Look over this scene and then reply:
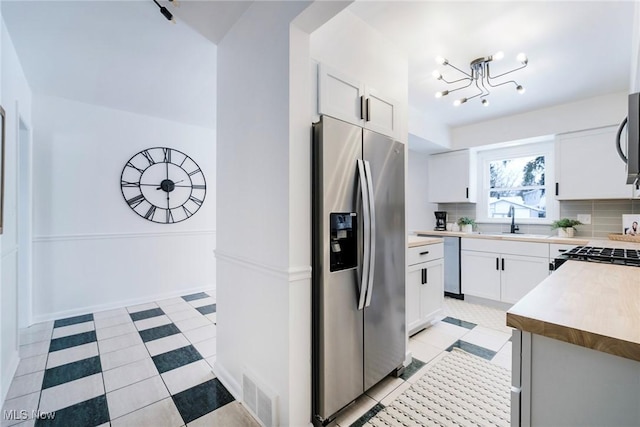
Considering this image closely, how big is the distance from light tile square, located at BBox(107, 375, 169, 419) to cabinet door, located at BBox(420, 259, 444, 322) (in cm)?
222

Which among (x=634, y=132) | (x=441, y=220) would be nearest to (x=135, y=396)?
(x=634, y=132)

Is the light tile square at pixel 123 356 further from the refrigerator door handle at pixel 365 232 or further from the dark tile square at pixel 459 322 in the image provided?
the dark tile square at pixel 459 322

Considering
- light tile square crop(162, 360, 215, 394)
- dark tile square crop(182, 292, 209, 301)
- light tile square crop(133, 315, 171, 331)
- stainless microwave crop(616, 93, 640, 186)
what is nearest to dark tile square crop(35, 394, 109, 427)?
light tile square crop(162, 360, 215, 394)

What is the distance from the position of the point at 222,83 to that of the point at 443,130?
3.24m

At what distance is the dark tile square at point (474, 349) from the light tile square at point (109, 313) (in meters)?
3.53

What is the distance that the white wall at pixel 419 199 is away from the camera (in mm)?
4508

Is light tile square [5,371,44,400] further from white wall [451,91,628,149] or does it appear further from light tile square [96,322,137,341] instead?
white wall [451,91,628,149]

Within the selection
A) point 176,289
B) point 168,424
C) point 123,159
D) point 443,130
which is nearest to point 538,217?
point 443,130

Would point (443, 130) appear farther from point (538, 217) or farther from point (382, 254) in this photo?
point (382, 254)

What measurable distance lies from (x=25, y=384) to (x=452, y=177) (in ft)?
16.4

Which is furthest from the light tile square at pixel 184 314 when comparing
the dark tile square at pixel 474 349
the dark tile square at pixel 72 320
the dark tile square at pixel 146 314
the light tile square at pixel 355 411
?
the dark tile square at pixel 474 349

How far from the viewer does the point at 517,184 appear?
3980 millimetres

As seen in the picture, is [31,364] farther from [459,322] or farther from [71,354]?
[459,322]

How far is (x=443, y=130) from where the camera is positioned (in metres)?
4.01
